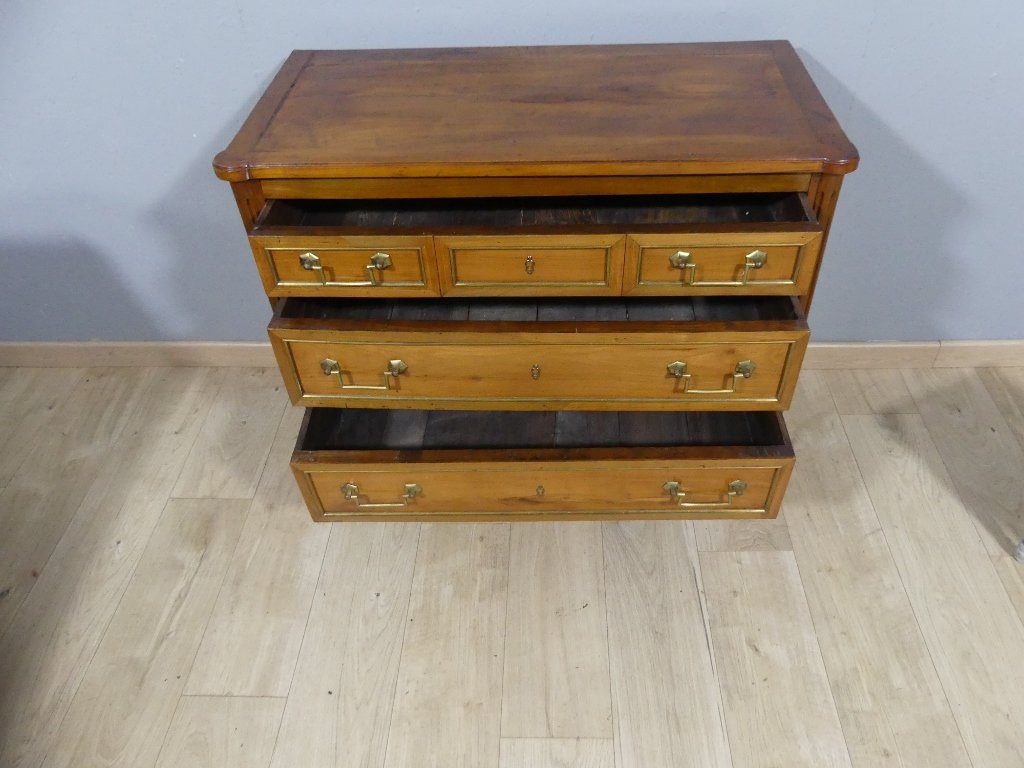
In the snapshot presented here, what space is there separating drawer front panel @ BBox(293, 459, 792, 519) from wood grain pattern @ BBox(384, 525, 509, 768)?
0.34ft

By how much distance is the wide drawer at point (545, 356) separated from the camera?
112 cm

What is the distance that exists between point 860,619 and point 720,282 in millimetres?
663

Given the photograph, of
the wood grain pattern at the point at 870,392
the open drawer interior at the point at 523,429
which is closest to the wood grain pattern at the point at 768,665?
the open drawer interior at the point at 523,429

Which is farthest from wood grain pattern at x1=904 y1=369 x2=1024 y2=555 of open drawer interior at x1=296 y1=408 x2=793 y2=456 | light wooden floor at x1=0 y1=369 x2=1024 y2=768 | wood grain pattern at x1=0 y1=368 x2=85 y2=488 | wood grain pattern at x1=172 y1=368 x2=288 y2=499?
wood grain pattern at x1=0 y1=368 x2=85 y2=488

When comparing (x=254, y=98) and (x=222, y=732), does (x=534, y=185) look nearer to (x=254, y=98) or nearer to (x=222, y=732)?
(x=254, y=98)

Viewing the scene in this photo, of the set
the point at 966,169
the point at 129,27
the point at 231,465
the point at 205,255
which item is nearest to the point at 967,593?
the point at 966,169

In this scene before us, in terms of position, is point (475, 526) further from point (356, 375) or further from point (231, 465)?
point (231, 465)

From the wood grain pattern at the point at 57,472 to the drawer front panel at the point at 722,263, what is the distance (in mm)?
1217

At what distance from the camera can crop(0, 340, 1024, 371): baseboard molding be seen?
68.2 inches

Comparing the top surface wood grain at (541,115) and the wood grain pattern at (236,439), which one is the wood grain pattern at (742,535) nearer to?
the top surface wood grain at (541,115)

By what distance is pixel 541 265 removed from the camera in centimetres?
106

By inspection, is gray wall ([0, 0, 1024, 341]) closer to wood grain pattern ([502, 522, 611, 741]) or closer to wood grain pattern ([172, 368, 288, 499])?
wood grain pattern ([172, 368, 288, 499])

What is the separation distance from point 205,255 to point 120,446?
46cm

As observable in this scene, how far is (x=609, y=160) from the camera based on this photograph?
100 cm
